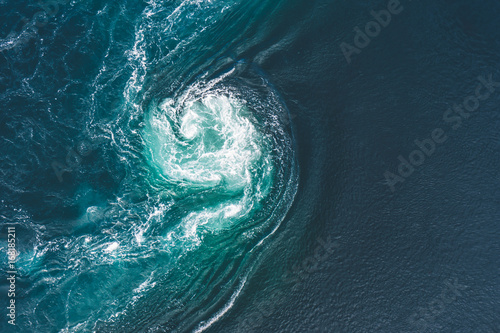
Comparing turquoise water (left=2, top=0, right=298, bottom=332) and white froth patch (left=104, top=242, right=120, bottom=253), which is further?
white froth patch (left=104, top=242, right=120, bottom=253)

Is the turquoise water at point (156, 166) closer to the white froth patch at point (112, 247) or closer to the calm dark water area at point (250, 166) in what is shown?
the white froth patch at point (112, 247)

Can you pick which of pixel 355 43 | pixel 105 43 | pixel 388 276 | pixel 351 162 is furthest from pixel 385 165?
pixel 105 43

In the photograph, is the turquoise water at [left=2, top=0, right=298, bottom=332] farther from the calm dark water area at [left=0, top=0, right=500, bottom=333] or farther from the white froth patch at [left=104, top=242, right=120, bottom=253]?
the calm dark water area at [left=0, top=0, right=500, bottom=333]

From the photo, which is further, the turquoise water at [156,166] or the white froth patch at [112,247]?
the white froth patch at [112,247]

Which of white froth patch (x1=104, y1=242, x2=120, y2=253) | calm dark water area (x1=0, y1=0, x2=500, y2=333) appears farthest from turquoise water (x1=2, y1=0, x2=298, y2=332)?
calm dark water area (x1=0, y1=0, x2=500, y2=333)

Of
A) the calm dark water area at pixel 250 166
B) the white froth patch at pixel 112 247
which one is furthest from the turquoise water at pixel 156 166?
the calm dark water area at pixel 250 166

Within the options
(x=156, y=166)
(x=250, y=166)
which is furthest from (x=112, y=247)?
(x=250, y=166)

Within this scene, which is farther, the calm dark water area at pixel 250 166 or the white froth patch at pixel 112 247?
the white froth patch at pixel 112 247

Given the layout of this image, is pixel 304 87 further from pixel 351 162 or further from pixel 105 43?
pixel 105 43
